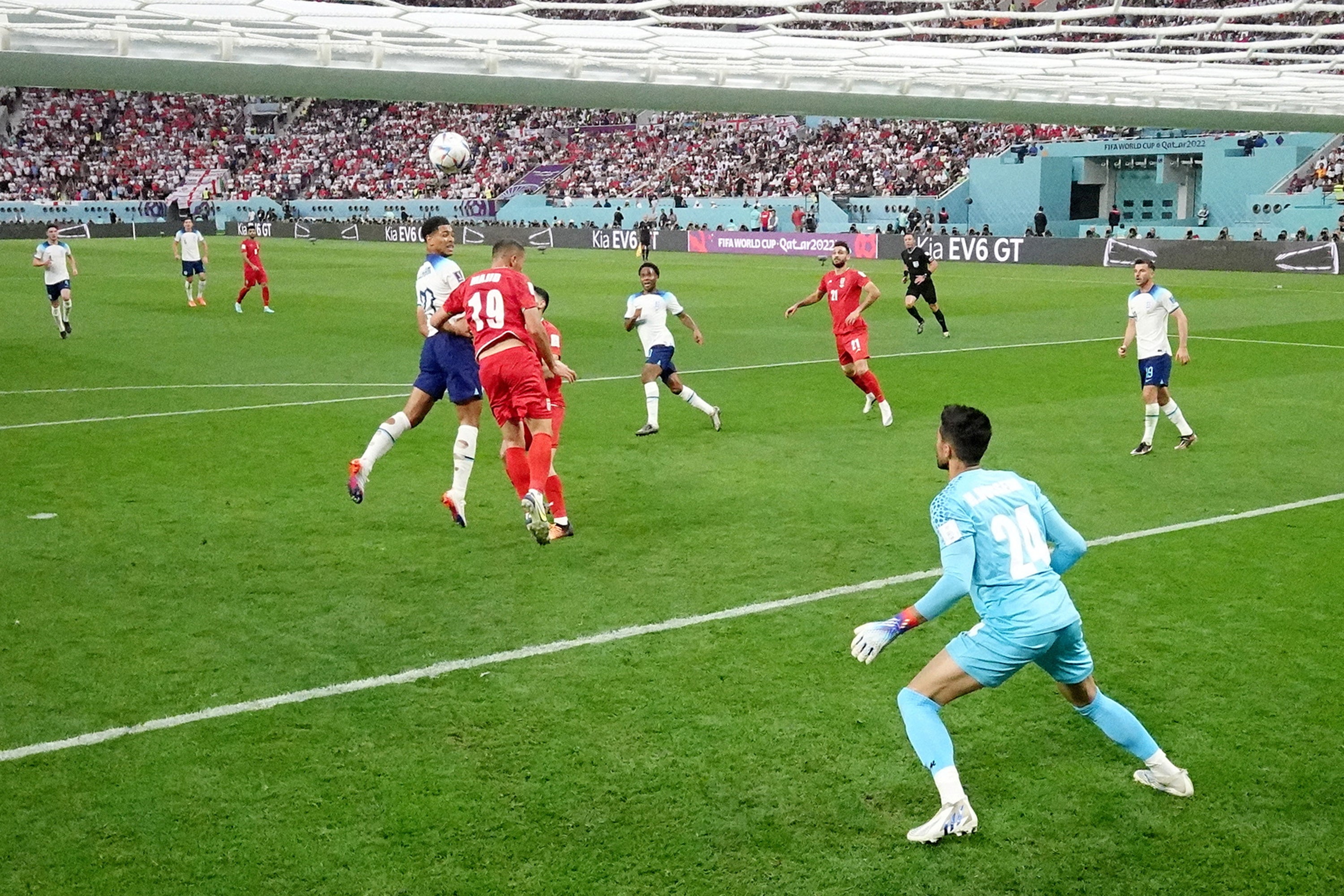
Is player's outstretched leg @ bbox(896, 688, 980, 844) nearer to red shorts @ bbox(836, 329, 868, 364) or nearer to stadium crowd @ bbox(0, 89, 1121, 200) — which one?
red shorts @ bbox(836, 329, 868, 364)

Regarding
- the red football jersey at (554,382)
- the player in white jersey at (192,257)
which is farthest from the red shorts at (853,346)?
the player in white jersey at (192,257)

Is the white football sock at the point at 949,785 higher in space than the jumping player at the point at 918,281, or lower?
lower

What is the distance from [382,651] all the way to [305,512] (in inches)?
130

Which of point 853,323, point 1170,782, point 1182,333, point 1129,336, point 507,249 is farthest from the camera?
point 853,323

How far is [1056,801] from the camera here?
201 inches

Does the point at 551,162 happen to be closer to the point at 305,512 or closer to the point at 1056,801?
the point at 305,512

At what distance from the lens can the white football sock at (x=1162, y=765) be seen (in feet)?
16.7

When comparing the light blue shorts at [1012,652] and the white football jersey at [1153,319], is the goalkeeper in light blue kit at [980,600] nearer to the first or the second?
the light blue shorts at [1012,652]

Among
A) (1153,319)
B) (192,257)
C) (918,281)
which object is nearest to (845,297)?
(1153,319)

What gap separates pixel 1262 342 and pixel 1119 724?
16.9m

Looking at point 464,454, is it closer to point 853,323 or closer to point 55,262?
point 853,323

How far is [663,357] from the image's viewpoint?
43.1 ft

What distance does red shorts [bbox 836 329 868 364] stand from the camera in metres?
13.7

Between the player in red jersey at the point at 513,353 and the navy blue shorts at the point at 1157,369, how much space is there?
6109 millimetres
